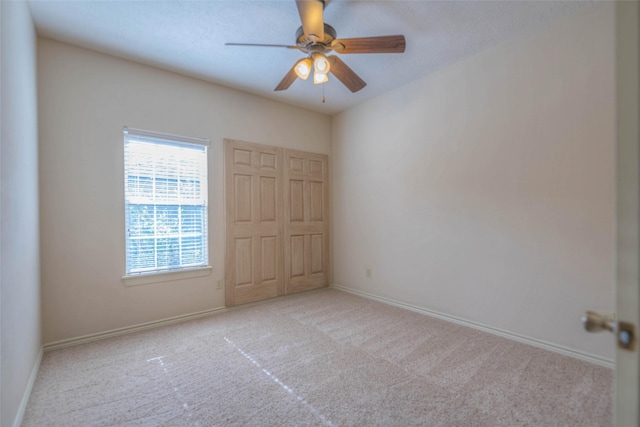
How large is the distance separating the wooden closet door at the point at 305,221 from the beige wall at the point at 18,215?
2500mm

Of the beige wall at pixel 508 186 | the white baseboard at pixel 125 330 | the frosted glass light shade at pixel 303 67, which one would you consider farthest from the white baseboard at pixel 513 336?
the frosted glass light shade at pixel 303 67

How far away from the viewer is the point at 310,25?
1984 millimetres

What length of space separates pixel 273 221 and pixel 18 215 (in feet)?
8.11

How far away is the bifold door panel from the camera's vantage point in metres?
3.60

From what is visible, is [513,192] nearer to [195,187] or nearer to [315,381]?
[315,381]

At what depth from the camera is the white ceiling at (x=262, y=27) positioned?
2.21m

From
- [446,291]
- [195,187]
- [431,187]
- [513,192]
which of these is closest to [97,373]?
[195,187]

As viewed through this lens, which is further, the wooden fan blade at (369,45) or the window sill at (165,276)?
the window sill at (165,276)

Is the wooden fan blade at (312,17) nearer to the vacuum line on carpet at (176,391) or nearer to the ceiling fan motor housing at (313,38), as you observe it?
the ceiling fan motor housing at (313,38)

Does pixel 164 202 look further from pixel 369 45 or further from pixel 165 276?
pixel 369 45

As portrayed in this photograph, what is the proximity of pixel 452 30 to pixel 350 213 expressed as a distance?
2.47 m

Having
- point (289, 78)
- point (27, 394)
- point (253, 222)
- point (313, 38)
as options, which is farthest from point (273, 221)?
point (27, 394)

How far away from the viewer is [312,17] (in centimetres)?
193

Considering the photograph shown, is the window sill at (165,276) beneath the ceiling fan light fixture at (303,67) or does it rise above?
beneath
